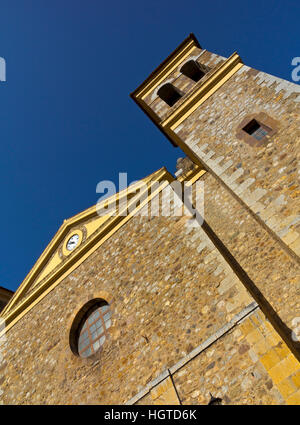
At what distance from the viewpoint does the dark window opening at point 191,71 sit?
35.8 ft

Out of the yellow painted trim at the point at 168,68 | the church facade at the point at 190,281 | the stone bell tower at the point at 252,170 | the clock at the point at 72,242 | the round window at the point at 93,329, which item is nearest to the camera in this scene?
the church facade at the point at 190,281

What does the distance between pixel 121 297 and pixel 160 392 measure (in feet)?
6.82

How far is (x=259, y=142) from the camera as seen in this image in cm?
689

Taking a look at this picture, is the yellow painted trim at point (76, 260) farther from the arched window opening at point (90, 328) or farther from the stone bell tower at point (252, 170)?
the arched window opening at point (90, 328)

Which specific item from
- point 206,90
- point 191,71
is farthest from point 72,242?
point 191,71

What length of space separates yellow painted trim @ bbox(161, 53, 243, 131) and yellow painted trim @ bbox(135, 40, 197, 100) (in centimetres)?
297

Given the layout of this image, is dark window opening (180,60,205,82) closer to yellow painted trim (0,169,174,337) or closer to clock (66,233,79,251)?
yellow painted trim (0,169,174,337)

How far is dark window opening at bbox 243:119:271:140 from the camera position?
7.03m

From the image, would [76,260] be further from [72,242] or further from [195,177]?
[195,177]

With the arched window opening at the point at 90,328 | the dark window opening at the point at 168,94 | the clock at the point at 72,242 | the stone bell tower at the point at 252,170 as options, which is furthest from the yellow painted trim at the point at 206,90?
the arched window opening at the point at 90,328

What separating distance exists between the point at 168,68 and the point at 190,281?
9.30 metres

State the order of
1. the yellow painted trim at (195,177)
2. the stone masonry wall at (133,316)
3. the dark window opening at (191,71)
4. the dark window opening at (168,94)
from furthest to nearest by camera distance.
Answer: the dark window opening at (168,94)
the dark window opening at (191,71)
the yellow painted trim at (195,177)
the stone masonry wall at (133,316)

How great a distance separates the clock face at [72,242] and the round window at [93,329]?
230cm

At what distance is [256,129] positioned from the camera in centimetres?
731
